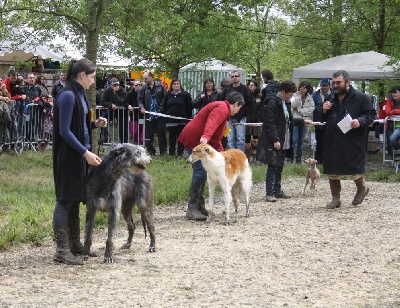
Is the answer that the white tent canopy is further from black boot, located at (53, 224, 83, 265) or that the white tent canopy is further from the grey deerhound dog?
black boot, located at (53, 224, 83, 265)

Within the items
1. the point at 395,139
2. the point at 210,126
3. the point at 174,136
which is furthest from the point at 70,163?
the point at 174,136

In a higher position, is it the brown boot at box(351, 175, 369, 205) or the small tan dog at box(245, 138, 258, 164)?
the small tan dog at box(245, 138, 258, 164)

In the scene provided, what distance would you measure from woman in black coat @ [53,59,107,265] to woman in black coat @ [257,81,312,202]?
5.44m

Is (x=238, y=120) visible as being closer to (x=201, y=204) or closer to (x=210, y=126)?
(x=201, y=204)

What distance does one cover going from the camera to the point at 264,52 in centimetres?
4344

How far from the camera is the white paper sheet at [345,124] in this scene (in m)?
12.2

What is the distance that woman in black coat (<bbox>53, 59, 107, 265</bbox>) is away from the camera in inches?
320

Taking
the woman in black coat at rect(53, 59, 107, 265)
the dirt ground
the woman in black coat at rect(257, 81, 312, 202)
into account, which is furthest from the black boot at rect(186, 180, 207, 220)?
the woman in black coat at rect(53, 59, 107, 265)

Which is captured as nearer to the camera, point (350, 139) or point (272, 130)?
point (350, 139)

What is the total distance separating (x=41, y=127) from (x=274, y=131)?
8.65 m

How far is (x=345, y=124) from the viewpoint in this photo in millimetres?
12211

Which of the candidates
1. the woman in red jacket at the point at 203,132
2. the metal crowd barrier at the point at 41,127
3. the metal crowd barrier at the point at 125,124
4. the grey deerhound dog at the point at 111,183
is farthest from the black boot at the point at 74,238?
the metal crowd barrier at the point at 125,124

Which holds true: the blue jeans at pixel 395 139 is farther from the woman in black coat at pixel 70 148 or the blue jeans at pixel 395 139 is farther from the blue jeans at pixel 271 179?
the woman in black coat at pixel 70 148

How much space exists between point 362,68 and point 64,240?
16938 millimetres
